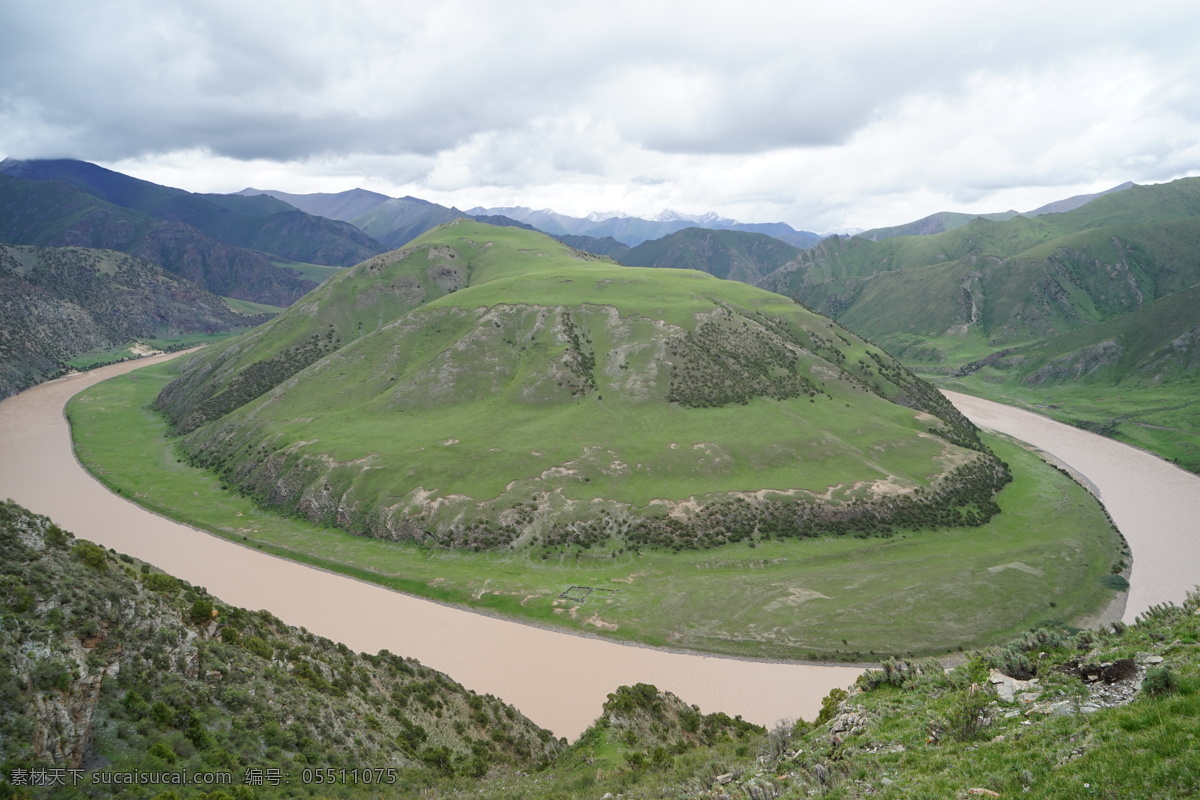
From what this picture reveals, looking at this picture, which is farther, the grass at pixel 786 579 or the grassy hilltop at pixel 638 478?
the grassy hilltop at pixel 638 478

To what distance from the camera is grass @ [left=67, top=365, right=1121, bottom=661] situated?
55.8 m

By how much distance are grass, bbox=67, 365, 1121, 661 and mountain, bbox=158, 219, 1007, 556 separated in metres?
3.57

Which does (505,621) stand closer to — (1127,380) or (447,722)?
(447,722)

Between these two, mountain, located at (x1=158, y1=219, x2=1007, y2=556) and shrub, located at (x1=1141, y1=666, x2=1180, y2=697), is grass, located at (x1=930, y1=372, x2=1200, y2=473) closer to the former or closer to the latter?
mountain, located at (x1=158, y1=219, x2=1007, y2=556)

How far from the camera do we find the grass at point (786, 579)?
55.8m

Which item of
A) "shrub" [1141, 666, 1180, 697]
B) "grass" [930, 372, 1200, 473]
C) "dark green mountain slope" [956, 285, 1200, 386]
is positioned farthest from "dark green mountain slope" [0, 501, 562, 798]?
"dark green mountain slope" [956, 285, 1200, 386]

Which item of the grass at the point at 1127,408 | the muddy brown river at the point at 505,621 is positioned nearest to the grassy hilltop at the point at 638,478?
the muddy brown river at the point at 505,621

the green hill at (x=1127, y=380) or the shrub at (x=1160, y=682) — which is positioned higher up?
the green hill at (x=1127, y=380)

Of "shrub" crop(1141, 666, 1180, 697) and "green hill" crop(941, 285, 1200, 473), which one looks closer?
"shrub" crop(1141, 666, 1180, 697)

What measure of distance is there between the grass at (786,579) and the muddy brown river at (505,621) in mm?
2402

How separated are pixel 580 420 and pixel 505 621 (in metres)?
40.7

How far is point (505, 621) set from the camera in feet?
193

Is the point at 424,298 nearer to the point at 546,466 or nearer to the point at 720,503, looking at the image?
the point at 546,466

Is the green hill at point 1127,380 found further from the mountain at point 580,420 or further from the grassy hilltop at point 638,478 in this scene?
the mountain at point 580,420
